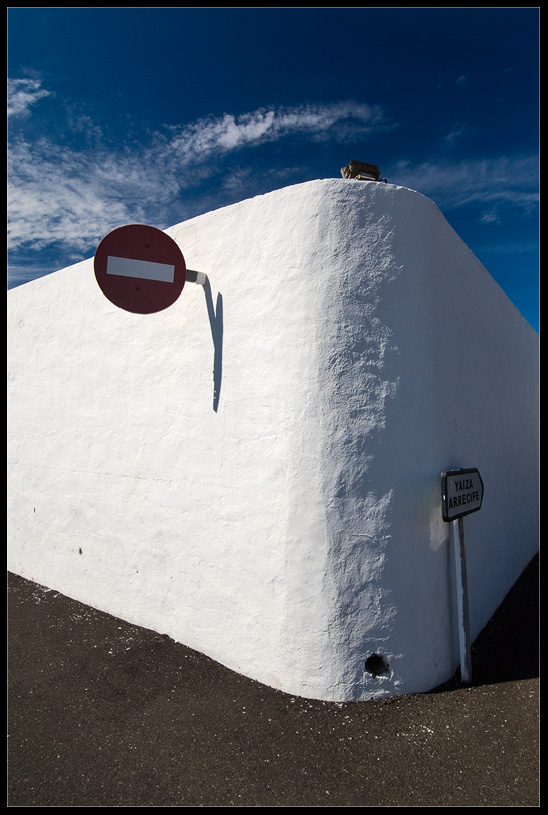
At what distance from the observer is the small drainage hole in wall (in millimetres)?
3221

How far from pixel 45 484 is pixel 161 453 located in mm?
2111

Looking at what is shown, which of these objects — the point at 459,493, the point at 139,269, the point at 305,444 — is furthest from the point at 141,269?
the point at 459,493

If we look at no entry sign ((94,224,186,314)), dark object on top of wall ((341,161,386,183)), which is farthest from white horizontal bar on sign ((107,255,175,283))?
dark object on top of wall ((341,161,386,183))

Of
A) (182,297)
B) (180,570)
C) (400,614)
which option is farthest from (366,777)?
(182,297)

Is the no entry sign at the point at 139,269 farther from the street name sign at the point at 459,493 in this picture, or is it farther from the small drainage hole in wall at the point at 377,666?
the small drainage hole in wall at the point at 377,666

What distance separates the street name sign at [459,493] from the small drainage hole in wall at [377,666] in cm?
104

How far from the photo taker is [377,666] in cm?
325

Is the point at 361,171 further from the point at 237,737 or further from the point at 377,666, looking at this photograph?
the point at 237,737

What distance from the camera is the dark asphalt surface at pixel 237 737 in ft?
8.02

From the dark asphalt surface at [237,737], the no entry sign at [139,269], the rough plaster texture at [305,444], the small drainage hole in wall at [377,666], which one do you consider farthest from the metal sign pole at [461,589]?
the no entry sign at [139,269]

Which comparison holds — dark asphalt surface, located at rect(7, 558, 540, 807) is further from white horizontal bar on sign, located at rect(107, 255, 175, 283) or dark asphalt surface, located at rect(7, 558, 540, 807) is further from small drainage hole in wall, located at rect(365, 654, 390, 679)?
white horizontal bar on sign, located at rect(107, 255, 175, 283)

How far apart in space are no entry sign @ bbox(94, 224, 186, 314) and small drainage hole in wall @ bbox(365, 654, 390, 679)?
292 cm

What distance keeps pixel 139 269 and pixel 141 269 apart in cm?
2
